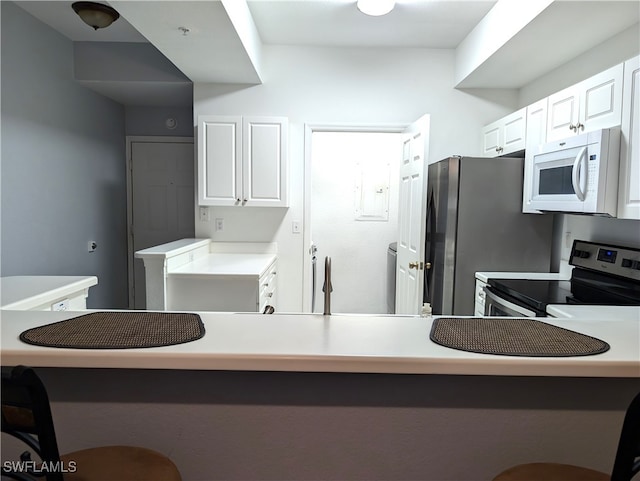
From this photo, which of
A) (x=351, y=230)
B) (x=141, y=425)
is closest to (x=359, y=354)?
(x=141, y=425)

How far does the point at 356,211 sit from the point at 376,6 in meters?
2.41

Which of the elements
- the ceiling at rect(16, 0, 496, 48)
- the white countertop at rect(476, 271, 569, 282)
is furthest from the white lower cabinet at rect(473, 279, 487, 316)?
the ceiling at rect(16, 0, 496, 48)

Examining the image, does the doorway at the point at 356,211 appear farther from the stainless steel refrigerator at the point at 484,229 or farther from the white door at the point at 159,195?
the stainless steel refrigerator at the point at 484,229

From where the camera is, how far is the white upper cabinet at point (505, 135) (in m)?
2.75

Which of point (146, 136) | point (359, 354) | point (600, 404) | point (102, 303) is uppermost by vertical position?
point (146, 136)

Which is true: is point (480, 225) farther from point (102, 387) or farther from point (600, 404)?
point (102, 387)

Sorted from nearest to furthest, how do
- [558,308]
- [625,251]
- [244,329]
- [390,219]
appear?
[244,329], [558,308], [625,251], [390,219]

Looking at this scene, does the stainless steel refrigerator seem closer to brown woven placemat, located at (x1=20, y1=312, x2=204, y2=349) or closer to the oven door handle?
the oven door handle

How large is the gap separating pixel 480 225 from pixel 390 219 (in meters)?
2.01

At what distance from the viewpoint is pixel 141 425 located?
41.2 inches

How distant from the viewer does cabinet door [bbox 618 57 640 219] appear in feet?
5.80

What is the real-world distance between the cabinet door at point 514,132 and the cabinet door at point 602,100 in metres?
0.57

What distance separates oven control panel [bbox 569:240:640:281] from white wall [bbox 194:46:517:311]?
4.52 ft

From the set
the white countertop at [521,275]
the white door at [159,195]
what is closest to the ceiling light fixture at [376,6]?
the white countertop at [521,275]
